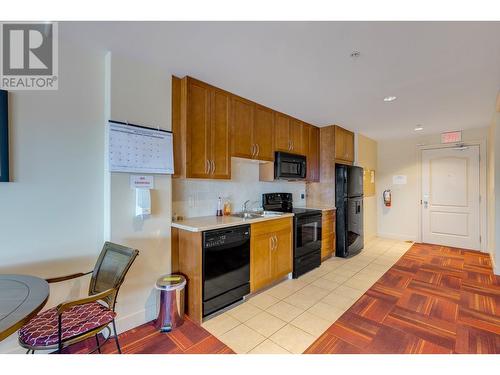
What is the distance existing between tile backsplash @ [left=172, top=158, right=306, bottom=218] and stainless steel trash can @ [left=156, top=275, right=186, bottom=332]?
72 cm

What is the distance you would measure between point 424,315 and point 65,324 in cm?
293

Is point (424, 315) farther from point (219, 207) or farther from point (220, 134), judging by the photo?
point (220, 134)

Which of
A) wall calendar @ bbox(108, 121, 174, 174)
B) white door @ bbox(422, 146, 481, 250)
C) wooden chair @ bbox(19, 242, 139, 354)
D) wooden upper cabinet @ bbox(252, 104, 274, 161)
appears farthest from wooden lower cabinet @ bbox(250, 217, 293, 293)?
white door @ bbox(422, 146, 481, 250)

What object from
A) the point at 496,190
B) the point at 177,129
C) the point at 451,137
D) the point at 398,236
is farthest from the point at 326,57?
the point at 398,236

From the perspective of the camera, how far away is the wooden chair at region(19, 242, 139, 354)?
48.5 inches

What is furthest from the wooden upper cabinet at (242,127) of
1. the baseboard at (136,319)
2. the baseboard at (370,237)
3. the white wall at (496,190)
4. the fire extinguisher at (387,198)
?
the fire extinguisher at (387,198)

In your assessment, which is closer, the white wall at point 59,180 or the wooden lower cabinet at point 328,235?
the white wall at point 59,180

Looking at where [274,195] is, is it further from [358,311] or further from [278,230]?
[358,311]

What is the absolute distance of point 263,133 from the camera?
10.2 feet

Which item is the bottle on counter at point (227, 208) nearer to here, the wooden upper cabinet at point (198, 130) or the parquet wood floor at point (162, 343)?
the wooden upper cabinet at point (198, 130)

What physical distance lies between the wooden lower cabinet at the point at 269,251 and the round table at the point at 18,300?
1736 mm

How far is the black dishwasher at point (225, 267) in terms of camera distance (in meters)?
2.17

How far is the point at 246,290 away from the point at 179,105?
203 centimetres

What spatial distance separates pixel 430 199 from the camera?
16.1ft
